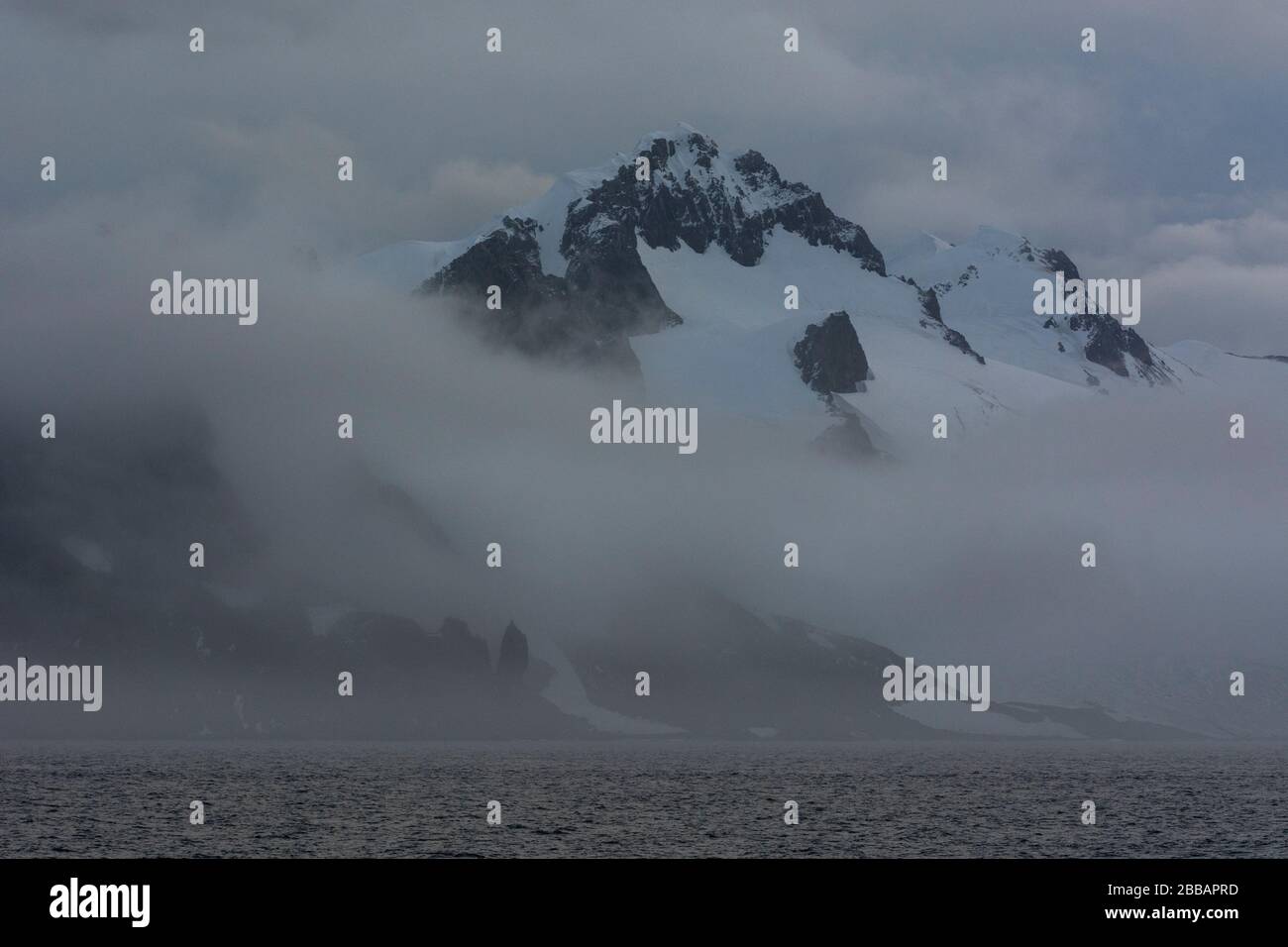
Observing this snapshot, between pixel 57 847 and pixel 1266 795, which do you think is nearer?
pixel 57 847
